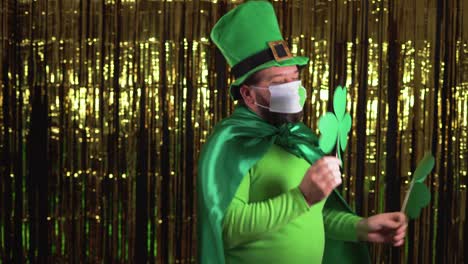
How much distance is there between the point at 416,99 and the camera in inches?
114

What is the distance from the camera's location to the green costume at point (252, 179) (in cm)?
161

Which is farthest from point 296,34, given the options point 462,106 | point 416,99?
point 462,106

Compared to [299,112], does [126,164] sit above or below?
below

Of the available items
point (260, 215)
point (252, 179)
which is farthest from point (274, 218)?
point (252, 179)

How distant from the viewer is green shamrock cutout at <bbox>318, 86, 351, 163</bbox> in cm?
161

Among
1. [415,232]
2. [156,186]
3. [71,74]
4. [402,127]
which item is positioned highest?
[71,74]

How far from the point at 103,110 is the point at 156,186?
12.8 inches

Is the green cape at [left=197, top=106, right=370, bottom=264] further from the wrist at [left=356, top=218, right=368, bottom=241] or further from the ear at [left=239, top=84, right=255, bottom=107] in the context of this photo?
the wrist at [left=356, top=218, right=368, bottom=241]

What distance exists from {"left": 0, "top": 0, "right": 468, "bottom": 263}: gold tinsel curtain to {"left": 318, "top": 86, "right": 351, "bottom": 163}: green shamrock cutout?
44.9 inches

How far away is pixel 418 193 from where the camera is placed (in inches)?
67.3

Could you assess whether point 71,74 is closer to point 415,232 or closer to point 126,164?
point 126,164

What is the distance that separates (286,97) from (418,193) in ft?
1.15

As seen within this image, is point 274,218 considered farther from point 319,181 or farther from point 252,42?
point 252,42

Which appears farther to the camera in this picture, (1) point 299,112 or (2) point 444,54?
(2) point 444,54
